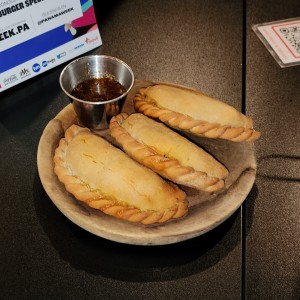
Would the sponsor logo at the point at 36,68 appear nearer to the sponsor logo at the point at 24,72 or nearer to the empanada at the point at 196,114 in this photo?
Result: the sponsor logo at the point at 24,72

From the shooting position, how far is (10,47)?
124 centimetres

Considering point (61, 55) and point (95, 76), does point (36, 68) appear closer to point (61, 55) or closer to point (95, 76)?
point (61, 55)

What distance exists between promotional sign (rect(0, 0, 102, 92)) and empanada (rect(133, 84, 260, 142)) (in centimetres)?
37

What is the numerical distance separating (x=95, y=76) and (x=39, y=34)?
225 mm

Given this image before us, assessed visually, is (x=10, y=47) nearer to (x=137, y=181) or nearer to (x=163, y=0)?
(x=137, y=181)

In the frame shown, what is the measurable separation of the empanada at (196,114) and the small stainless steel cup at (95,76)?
8cm

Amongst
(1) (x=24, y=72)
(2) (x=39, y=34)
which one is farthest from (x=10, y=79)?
(2) (x=39, y=34)

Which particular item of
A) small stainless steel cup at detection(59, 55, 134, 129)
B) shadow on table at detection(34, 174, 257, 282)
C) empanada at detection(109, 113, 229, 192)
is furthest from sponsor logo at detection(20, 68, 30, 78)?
shadow on table at detection(34, 174, 257, 282)

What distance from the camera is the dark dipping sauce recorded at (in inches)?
45.3

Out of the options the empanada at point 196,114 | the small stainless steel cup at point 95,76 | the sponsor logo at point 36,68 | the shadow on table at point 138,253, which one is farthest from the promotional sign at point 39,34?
the shadow on table at point 138,253

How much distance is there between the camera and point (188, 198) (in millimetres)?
999

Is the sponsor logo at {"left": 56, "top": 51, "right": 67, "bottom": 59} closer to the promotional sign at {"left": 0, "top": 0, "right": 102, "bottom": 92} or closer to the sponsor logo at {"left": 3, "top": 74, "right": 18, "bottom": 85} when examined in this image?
the promotional sign at {"left": 0, "top": 0, "right": 102, "bottom": 92}

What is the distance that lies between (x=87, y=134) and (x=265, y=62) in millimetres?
763

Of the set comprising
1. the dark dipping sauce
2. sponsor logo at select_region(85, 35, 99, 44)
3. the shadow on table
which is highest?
the dark dipping sauce
